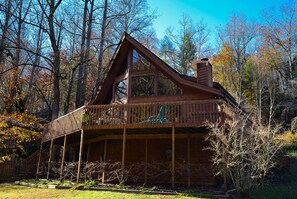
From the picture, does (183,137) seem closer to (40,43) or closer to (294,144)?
(294,144)

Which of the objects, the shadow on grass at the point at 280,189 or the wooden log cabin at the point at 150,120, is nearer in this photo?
the shadow on grass at the point at 280,189

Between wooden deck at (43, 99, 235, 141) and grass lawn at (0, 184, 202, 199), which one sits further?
wooden deck at (43, 99, 235, 141)

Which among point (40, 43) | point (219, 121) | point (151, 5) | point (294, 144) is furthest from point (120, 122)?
point (40, 43)

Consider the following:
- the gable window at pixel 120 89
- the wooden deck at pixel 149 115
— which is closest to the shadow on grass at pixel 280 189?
the wooden deck at pixel 149 115

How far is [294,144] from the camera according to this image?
20.5 m

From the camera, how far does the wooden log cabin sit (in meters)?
12.5

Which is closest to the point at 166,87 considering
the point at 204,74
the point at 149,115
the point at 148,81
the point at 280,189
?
the point at 148,81

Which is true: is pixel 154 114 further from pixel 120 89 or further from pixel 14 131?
pixel 14 131

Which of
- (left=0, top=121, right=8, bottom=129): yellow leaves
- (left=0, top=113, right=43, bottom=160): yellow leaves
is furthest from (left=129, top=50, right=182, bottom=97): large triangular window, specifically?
(left=0, top=121, right=8, bottom=129): yellow leaves

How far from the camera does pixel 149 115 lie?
12.9 metres

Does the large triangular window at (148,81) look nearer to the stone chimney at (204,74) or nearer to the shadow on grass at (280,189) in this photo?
the stone chimney at (204,74)

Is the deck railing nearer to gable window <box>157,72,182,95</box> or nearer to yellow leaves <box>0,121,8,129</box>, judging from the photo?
gable window <box>157,72,182,95</box>

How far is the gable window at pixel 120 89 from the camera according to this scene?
15.8m

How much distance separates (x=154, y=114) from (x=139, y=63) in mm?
4176
